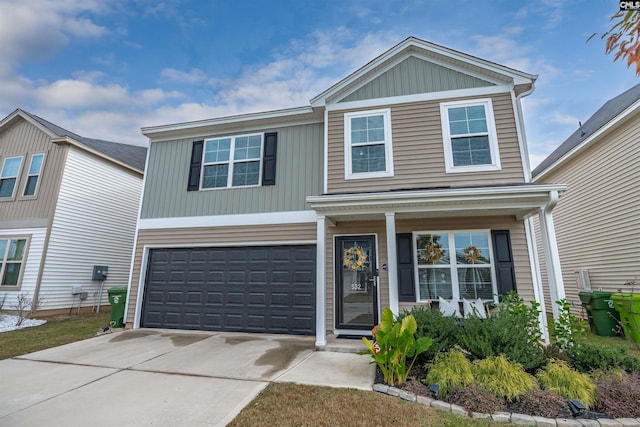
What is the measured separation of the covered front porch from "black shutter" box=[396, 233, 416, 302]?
0.02m

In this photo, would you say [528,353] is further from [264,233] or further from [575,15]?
[575,15]

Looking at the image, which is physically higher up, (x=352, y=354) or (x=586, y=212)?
(x=586, y=212)

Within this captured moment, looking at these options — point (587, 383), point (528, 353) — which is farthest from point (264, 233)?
point (587, 383)

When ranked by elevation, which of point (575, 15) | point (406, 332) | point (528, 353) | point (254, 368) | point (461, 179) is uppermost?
point (575, 15)

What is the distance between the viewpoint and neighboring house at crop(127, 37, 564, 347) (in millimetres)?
5902

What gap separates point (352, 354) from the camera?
5.27 metres

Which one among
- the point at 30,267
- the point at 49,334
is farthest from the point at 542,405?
the point at 30,267

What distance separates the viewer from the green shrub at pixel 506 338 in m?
3.78

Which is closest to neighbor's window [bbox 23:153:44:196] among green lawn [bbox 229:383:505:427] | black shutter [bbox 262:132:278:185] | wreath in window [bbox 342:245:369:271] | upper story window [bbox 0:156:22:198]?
upper story window [bbox 0:156:22:198]

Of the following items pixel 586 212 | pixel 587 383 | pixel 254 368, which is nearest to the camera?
pixel 587 383

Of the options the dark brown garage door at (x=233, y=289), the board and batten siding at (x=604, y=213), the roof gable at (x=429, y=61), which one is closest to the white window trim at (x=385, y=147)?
the roof gable at (x=429, y=61)

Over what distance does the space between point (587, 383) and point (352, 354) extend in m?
3.16

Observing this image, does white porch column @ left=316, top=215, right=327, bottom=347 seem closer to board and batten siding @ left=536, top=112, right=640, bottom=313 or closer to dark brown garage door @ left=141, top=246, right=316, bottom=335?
dark brown garage door @ left=141, top=246, right=316, bottom=335

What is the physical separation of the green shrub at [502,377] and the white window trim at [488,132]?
3.90 metres
